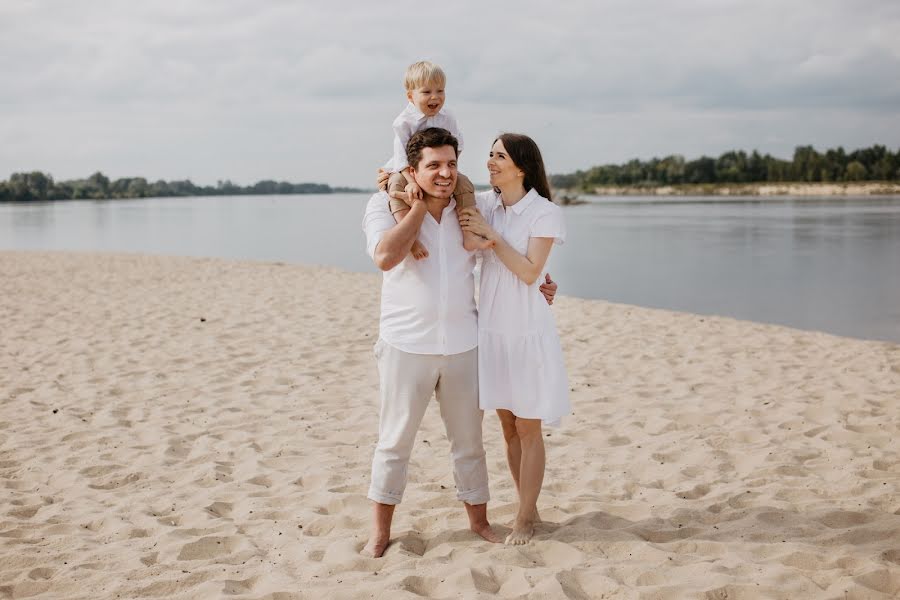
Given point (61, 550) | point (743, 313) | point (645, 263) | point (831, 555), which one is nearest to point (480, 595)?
point (831, 555)

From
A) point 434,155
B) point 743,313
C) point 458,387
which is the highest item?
point 434,155

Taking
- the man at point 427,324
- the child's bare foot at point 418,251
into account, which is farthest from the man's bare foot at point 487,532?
the child's bare foot at point 418,251

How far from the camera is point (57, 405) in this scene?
20.3 ft

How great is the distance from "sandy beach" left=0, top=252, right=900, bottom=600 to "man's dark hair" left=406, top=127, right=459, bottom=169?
6.06ft

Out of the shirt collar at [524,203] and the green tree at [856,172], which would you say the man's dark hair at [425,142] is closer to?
the shirt collar at [524,203]

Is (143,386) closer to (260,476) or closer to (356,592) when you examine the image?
(260,476)

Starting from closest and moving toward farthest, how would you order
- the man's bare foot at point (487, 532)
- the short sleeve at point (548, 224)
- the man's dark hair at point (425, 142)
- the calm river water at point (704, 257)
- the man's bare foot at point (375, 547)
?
1. the man's dark hair at point (425, 142)
2. the short sleeve at point (548, 224)
3. the man's bare foot at point (375, 547)
4. the man's bare foot at point (487, 532)
5. the calm river water at point (704, 257)

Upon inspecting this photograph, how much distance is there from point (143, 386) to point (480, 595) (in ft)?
15.7

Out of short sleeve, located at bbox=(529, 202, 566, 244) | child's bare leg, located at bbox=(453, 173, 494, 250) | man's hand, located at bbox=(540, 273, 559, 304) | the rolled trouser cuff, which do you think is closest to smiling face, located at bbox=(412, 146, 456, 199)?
child's bare leg, located at bbox=(453, 173, 494, 250)

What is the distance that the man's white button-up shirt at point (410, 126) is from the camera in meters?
3.55

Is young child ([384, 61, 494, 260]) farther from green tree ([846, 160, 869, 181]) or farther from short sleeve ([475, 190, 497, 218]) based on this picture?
green tree ([846, 160, 869, 181])

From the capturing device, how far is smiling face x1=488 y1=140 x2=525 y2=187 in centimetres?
352

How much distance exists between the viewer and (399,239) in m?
3.19

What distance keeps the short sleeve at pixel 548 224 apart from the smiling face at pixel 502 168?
22 cm
